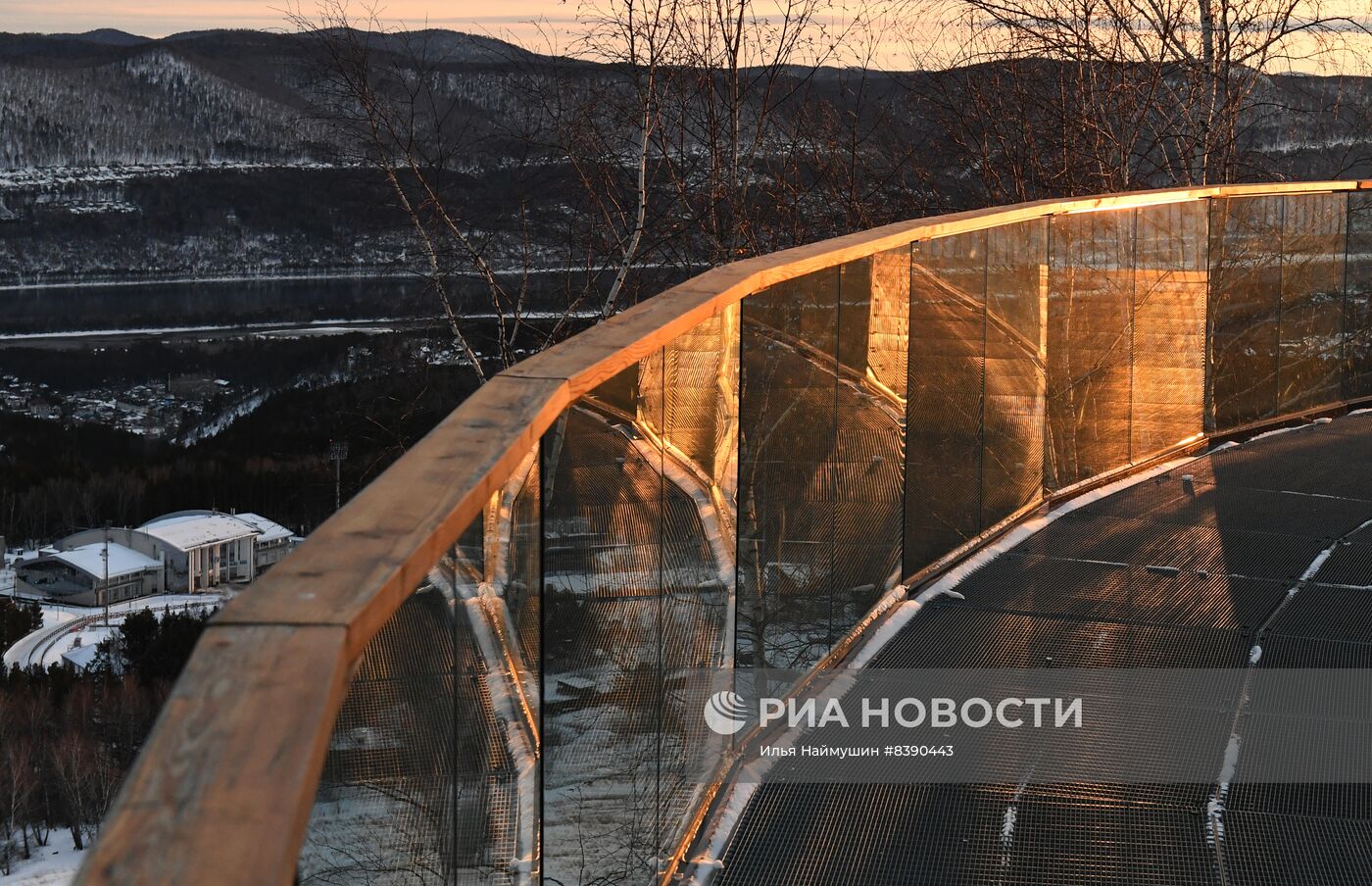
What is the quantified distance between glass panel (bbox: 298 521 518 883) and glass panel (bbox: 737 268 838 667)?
4.99ft

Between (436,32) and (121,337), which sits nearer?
(436,32)

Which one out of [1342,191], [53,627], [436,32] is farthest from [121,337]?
[1342,191]

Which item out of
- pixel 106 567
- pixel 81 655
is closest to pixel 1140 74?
pixel 81 655

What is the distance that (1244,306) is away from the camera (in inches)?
256

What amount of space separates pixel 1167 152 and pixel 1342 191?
254 inches

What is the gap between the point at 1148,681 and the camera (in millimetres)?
3539

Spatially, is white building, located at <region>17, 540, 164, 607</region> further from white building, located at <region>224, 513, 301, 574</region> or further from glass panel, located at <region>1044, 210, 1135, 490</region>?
glass panel, located at <region>1044, 210, 1135, 490</region>

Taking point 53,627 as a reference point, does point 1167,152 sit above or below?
above

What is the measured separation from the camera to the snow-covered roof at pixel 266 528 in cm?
7469

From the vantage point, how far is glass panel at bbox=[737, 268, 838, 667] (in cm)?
322

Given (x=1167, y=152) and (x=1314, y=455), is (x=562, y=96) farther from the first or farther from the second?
(x=1314, y=455)

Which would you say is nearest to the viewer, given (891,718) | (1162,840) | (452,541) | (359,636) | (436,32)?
(359,636)

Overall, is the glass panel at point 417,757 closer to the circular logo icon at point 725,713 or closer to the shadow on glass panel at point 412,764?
the shadow on glass panel at point 412,764

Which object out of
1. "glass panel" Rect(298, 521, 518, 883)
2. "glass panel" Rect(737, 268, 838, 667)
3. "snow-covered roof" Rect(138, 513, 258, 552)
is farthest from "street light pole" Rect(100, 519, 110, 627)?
"glass panel" Rect(298, 521, 518, 883)
